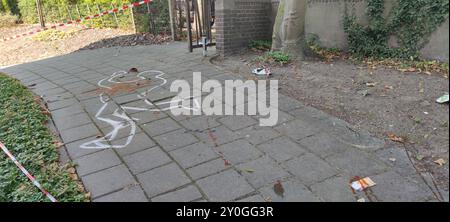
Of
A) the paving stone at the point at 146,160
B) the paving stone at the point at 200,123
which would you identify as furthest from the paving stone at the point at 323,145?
the paving stone at the point at 146,160

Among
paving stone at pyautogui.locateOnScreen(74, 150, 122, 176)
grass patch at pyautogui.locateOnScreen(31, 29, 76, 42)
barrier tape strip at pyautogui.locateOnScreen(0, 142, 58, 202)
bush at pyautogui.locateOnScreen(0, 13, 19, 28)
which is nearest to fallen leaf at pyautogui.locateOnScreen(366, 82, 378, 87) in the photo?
paving stone at pyautogui.locateOnScreen(74, 150, 122, 176)

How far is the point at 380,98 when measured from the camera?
3898 millimetres

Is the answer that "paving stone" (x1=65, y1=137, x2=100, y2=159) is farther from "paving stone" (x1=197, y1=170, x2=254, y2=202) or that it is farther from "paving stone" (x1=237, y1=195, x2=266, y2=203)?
"paving stone" (x1=237, y1=195, x2=266, y2=203)

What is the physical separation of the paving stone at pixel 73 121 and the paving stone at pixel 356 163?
261cm

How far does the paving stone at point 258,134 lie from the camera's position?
311cm

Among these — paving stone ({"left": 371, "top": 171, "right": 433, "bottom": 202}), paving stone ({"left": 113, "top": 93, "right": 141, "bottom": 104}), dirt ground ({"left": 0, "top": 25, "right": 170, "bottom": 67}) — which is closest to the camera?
paving stone ({"left": 371, "top": 171, "right": 433, "bottom": 202})

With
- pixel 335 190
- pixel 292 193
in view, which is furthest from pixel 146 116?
pixel 335 190

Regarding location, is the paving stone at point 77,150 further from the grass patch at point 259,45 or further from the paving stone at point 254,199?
the grass patch at point 259,45

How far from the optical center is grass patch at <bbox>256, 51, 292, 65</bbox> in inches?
222

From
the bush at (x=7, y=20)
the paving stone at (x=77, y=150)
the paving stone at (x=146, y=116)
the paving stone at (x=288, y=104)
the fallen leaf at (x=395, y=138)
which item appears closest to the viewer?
the fallen leaf at (x=395, y=138)

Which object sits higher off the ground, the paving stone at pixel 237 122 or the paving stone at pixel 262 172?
the paving stone at pixel 237 122

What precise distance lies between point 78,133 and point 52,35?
10084 mm

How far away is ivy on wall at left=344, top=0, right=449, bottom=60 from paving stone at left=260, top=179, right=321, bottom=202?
3.87 metres
